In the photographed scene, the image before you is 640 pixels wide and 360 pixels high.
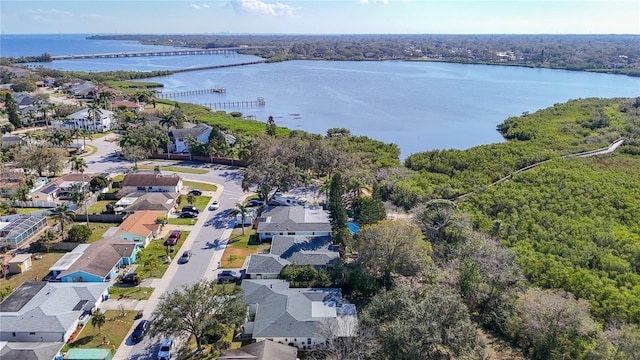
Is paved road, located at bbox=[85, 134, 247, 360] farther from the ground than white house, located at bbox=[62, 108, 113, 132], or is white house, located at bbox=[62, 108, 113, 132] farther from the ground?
white house, located at bbox=[62, 108, 113, 132]

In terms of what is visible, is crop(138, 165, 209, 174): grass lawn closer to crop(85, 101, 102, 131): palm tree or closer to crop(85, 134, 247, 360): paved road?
crop(85, 134, 247, 360): paved road

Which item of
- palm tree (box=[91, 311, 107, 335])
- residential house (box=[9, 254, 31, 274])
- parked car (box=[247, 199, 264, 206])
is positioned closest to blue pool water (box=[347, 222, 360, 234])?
parked car (box=[247, 199, 264, 206])

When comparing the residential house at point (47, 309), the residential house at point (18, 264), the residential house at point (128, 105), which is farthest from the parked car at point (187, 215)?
the residential house at point (128, 105)

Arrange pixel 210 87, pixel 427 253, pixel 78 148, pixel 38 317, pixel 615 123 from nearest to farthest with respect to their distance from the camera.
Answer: pixel 38 317, pixel 427 253, pixel 78 148, pixel 615 123, pixel 210 87

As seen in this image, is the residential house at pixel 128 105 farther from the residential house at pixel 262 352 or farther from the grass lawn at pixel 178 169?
the residential house at pixel 262 352

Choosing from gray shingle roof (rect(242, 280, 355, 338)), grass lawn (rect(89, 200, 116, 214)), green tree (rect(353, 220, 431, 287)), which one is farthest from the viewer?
grass lawn (rect(89, 200, 116, 214))

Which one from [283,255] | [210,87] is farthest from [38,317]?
[210,87]

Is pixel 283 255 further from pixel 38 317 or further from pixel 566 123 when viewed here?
pixel 566 123
